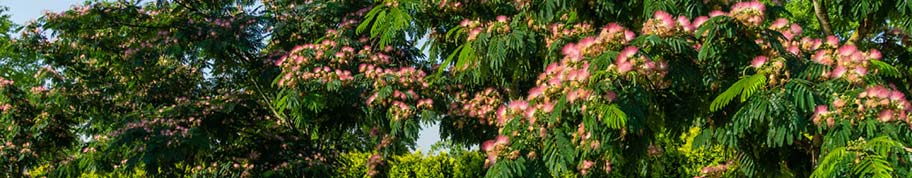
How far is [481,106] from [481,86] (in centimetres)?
86

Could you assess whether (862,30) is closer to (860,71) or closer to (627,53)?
(860,71)

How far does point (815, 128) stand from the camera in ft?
14.5

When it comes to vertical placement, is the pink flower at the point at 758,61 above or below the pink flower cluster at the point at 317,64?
below

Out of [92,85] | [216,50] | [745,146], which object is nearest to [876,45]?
[745,146]

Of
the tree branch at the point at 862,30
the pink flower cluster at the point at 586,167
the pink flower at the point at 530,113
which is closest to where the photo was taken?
the pink flower at the point at 530,113

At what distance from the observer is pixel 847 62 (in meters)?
4.41

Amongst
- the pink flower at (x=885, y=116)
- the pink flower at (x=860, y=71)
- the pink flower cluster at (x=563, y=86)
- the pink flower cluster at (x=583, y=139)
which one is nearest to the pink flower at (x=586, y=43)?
the pink flower cluster at (x=563, y=86)

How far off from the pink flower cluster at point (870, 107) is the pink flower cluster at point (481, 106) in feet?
11.0

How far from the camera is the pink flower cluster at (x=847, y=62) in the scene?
4.34 meters

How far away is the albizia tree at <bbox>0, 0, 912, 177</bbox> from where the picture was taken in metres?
4.43

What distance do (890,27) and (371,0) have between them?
16.1ft

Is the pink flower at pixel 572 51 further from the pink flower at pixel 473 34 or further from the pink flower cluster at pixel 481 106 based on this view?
the pink flower cluster at pixel 481 106

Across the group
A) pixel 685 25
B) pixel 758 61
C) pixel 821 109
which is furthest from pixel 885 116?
pixel 685 25

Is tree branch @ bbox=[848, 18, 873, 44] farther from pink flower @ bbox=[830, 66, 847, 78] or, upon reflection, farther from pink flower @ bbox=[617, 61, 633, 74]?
pink flower @ bbox=[617, 61, 633, 74]
